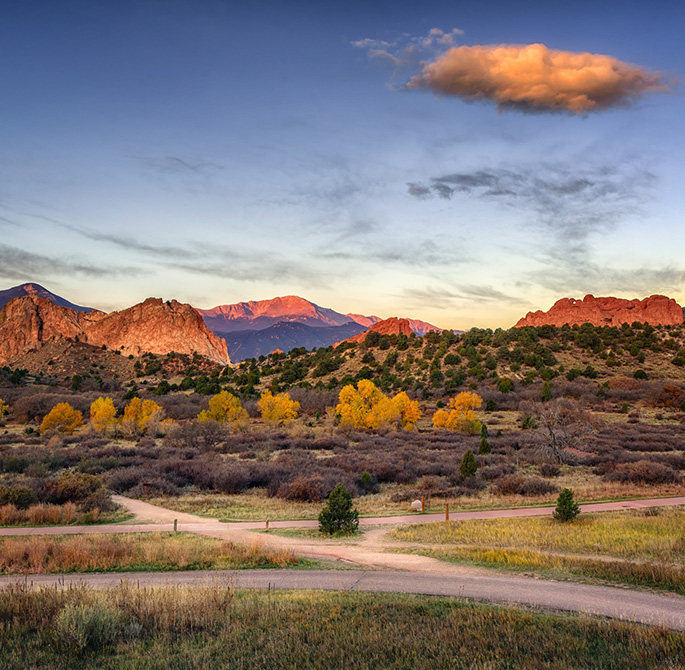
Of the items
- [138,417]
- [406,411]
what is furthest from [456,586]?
[138,417]

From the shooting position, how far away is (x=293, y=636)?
7816 millimetres

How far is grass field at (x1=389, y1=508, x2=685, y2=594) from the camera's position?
43.1 ft

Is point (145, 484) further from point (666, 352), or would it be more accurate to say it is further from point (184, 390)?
point (666, 352)

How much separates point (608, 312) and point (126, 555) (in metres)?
176

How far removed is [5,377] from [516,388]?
8353 cm

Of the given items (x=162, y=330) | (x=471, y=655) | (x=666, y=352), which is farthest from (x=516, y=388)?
(x=162, y=330)

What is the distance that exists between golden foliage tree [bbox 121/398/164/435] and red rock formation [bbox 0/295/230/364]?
101688 millimetres

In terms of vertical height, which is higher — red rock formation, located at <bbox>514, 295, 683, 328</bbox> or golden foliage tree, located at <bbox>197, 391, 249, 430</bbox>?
red rock formation, located at <bbox>514, 295, 683, 328</bbox>

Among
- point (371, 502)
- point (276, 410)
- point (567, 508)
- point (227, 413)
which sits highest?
point (276, 410)

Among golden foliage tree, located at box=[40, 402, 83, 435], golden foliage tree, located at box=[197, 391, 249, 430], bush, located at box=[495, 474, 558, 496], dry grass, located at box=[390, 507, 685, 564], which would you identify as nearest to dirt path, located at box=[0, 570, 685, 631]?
dry grass, located at box=[390, 507, 685, 564]

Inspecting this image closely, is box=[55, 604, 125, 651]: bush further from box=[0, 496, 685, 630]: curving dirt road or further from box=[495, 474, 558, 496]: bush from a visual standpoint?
box=[495, 474, 558, 496]: bush

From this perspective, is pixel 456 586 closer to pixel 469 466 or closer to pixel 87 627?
pixel 87 627

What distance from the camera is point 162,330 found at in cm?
15725

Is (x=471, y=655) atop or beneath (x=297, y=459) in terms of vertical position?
atop
